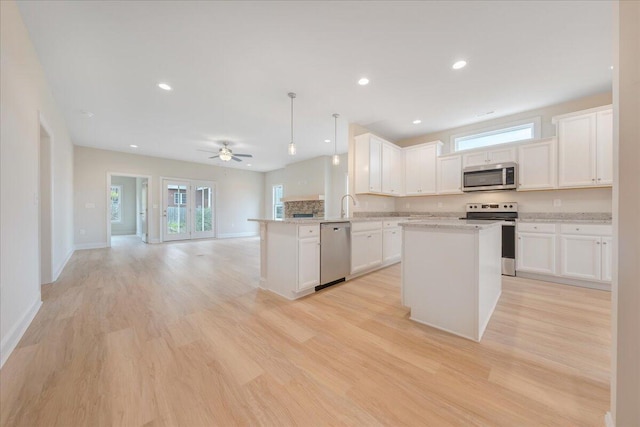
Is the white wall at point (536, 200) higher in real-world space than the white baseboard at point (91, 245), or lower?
higher

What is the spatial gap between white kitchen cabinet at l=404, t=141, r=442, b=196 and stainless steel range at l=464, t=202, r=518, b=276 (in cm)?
83

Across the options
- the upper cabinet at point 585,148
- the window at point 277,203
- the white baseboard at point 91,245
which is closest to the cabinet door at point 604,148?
the upper cabinet at point 585,148

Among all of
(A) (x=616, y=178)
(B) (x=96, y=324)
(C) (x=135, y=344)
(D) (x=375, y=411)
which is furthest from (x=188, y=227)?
(A) (x=616, y=178)

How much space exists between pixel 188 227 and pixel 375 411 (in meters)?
8.41

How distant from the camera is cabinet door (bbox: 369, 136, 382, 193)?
171 inches

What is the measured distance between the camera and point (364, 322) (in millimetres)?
2117

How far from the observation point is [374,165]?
4434 millimetres

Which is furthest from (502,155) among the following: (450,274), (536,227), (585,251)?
(450,274)

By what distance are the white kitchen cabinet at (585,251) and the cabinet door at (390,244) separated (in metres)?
2.28

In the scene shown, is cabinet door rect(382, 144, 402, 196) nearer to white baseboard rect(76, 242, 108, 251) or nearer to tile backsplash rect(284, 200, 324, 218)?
tile backsplash rect(284, 200, 324, 218)

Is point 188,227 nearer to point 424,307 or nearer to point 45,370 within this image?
point 45,370

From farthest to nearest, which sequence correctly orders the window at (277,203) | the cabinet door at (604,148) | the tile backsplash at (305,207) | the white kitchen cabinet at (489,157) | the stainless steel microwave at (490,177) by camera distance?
1. the window at (277,203)
2. the tile backsplash at (305,207)
3. the white kitchen cabinet at (489,157)
4. the stainless steel microwave at (490,177)
5. the cabinet door at (604,148)

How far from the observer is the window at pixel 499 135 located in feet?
13.0

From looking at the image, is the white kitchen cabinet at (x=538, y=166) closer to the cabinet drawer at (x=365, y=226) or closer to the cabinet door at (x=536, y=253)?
the cabinet door at (x=536, y=253)
